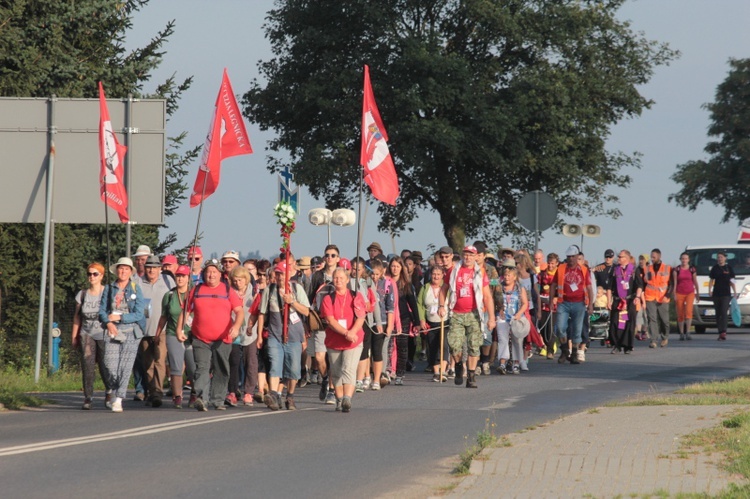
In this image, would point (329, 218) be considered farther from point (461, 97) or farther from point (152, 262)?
point (461, 97)

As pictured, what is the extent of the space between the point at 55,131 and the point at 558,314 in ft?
27.2

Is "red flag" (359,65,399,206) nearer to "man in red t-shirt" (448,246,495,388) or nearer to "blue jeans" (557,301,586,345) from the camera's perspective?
"man in red t-shirt" (448,246,495,388)

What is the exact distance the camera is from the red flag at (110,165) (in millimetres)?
19906

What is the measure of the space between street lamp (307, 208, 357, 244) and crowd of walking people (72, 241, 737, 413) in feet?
7.40

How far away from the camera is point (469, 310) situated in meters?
18.8

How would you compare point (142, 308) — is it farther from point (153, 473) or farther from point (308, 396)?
point (153, 473)

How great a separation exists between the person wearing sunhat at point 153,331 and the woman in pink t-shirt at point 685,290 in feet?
52.4

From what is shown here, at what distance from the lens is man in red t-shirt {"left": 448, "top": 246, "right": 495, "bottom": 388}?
1859cm

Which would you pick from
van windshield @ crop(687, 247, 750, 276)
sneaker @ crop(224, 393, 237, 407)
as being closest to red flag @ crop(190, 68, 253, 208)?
sneaker @ crop(224, 393, 237, 407)

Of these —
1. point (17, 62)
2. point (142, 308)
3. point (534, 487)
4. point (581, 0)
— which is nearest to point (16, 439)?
point (142, 308)

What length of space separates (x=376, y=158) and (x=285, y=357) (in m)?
5.43

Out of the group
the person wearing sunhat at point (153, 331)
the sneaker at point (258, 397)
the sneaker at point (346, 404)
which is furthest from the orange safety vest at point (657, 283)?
the sneaker at point (346, 404)

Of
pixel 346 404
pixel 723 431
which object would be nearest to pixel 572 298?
pixel 346 404

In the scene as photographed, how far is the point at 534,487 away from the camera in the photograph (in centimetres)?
926
